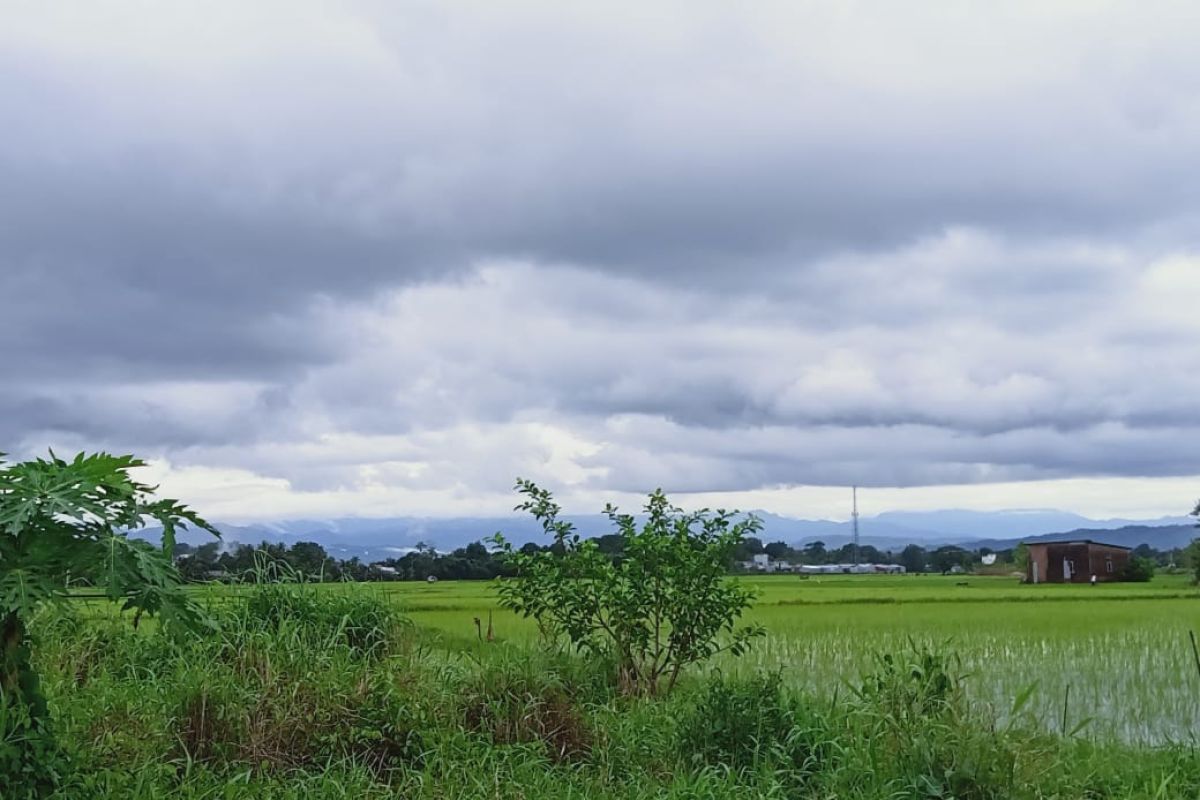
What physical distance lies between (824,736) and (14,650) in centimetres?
457

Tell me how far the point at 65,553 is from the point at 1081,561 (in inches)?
1433

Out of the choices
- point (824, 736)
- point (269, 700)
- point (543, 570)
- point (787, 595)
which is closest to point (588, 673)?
point (543, 570)

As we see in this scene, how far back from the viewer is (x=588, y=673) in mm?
8375

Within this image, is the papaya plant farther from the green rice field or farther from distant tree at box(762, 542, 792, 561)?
distant tree at box(762, 542, 792, 561)

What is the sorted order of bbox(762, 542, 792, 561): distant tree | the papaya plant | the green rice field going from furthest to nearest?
bbox(762, 542, 792, 561): distant tree
the green rice field
the papaya plant

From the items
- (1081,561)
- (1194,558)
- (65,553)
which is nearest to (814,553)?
(1081,561)

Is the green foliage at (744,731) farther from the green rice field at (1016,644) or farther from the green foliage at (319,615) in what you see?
the green foliage at (319,615)

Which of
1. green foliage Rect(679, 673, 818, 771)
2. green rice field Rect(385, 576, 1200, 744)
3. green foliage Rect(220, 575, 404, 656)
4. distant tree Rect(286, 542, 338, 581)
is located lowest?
green rice field Rect(385, 576, 1200, 744)

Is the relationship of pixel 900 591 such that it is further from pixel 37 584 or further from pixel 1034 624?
pixel 37 584

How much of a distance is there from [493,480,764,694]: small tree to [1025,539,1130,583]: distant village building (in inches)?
1214

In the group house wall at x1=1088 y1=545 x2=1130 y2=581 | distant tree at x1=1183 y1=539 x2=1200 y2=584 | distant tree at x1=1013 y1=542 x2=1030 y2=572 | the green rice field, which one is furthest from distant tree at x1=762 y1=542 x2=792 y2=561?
the green rice field

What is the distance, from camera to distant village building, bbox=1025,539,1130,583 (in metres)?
35.5

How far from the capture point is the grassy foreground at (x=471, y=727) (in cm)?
584

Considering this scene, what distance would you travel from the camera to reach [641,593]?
8.48 meters
